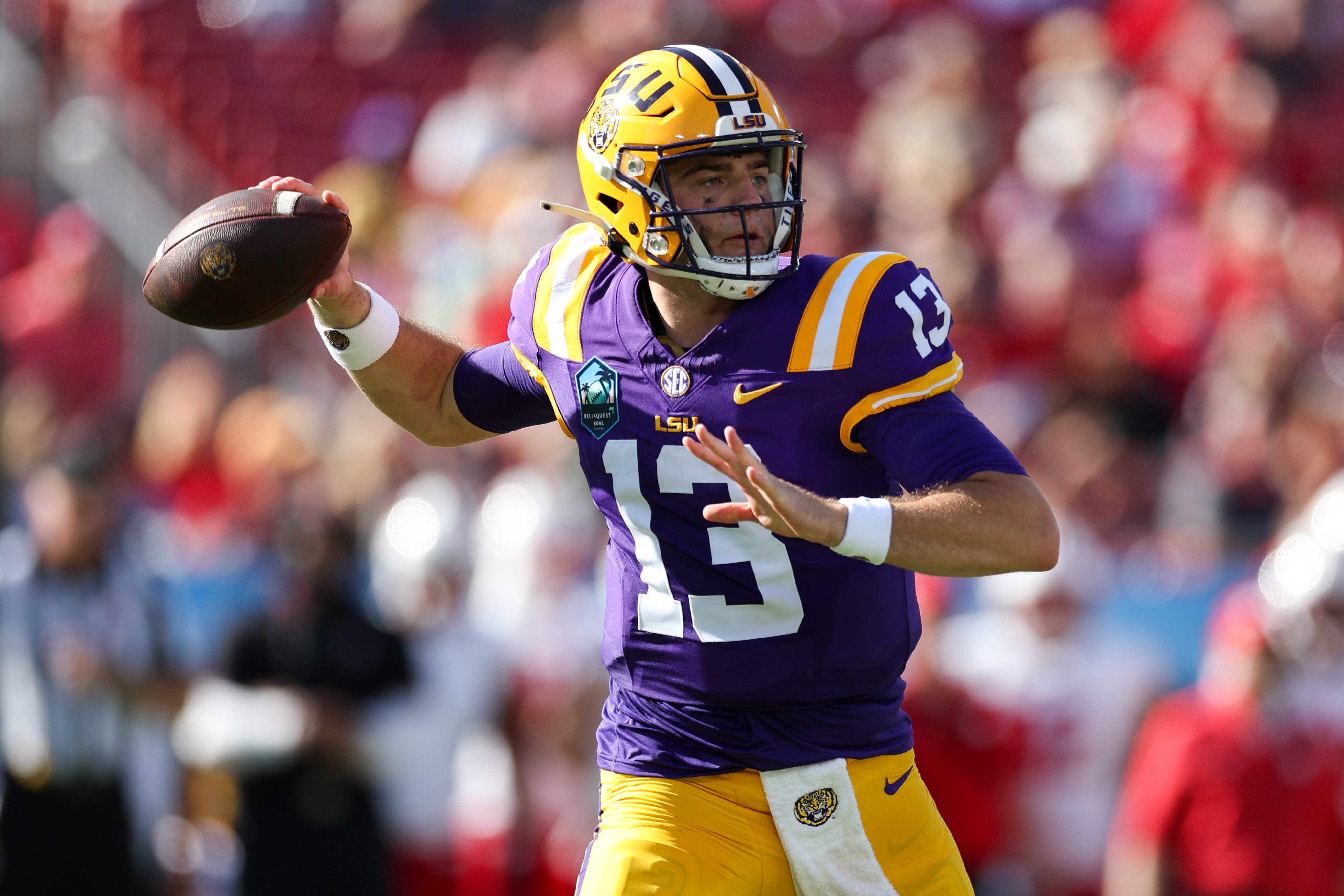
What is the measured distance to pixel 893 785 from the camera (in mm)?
3010

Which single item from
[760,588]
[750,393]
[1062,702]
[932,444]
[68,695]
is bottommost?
[1062,702]

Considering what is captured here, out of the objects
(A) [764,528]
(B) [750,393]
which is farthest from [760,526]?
(B) [750,393]

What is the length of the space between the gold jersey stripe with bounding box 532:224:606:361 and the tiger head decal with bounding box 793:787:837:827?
3.06ft

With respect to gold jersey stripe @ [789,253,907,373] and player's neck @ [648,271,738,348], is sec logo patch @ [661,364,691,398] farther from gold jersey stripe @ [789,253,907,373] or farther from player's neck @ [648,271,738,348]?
gold jersey stripe @ [789,253,907,373]

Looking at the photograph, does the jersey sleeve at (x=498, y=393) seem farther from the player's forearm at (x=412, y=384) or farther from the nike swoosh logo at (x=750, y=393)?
the nike swoosh logo at (x=750, y=393)

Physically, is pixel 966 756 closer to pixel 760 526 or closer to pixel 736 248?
pixel 760 526

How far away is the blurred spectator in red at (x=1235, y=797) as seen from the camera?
16.7 feet

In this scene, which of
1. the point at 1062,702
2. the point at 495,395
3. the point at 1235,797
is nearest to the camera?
the point at 495,395

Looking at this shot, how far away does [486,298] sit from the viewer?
23.4 ft

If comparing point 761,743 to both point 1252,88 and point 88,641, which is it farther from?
point 1252,88

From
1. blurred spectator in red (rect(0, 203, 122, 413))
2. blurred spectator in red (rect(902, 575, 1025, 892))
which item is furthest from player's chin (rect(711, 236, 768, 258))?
blurred spectator in red (rect(0, 203, 122, 413))

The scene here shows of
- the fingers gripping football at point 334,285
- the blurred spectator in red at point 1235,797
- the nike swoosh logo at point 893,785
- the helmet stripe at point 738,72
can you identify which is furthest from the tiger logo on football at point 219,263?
the blurred spectator in red at point 1235,797

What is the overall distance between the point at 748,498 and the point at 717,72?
2.98 feet

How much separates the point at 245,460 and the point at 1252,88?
4891 millimetres
